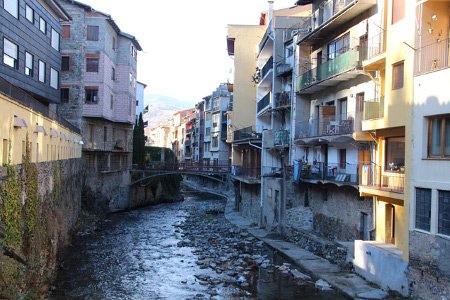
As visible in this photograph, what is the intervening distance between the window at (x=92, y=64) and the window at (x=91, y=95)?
165 cm

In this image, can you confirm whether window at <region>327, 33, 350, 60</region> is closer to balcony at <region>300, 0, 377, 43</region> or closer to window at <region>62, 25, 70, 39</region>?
balcony at <region>300, 0, 377, 43</region>

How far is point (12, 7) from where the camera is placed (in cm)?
2608

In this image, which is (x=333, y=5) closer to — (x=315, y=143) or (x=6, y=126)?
(x=315, y=143)

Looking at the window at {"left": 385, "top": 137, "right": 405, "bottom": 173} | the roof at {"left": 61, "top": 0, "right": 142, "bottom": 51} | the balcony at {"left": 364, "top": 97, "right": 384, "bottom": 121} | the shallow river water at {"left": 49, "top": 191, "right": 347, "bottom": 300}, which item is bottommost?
the shallow river water at {"left": 49, "top": 191, "right": 347, "bottom": 300}

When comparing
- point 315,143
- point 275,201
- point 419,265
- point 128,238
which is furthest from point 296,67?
point 419,265

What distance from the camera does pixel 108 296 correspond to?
61.4ft

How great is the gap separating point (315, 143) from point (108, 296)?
15777 millimetres

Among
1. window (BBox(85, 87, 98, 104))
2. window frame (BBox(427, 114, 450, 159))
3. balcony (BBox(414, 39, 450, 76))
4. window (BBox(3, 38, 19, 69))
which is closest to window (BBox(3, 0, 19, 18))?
window (BBox(3, 38, 19, 69))

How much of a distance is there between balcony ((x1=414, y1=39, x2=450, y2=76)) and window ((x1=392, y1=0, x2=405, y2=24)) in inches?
95.7

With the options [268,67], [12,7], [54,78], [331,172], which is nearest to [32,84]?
[54,78]

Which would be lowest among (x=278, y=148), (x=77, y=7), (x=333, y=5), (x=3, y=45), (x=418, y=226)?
(x=418, y=226)

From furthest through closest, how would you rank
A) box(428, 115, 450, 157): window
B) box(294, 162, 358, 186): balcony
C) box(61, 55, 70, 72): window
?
box(61, 55, 70, 72): window → box(294, 162, 358, 186): balcony → box(428, 115, 450, 157): window

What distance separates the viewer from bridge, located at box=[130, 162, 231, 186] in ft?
180

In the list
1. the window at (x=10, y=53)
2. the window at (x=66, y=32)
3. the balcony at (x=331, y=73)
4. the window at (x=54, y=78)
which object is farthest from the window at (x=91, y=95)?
the balcony at (x=331, y=73)
